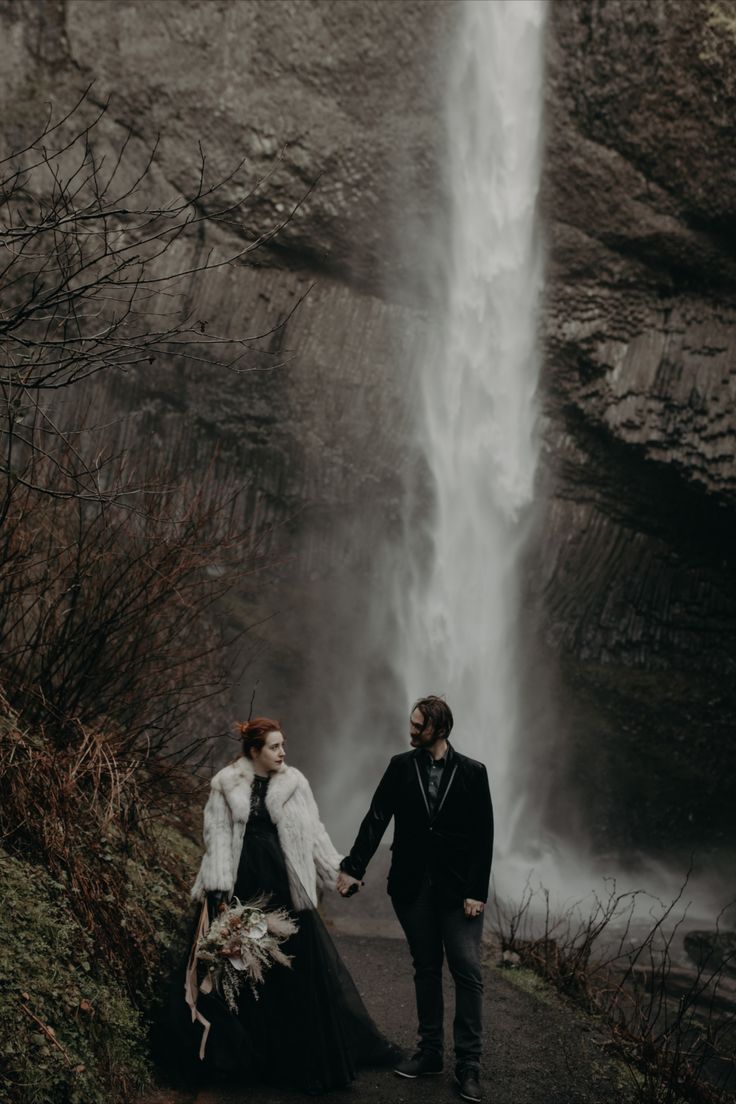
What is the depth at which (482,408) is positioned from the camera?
16.3 metres

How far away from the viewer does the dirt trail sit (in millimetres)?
4766

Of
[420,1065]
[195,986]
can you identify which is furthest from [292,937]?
[420,1065]

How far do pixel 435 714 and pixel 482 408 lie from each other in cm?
1172

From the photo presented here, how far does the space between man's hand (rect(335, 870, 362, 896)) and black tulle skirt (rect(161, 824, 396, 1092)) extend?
19cm

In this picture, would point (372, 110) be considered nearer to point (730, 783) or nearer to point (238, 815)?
point (730, 783)

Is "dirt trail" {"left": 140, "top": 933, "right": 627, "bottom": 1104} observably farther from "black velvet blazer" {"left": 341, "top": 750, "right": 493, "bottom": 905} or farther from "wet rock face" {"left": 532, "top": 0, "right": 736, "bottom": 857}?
"wet rock face" {"left": 532, "top": 0, "right": 736, "bottom": 857}

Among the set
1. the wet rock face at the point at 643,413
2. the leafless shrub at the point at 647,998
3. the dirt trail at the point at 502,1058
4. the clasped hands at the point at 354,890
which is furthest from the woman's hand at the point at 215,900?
the wet rock face at the point at 643,413

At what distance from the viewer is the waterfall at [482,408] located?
15.9m

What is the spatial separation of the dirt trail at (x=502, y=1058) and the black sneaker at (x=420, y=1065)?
38 millimetres

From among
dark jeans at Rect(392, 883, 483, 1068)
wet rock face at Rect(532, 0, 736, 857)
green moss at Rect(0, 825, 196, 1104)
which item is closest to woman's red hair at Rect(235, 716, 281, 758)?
dark jeans at Rect(392, 883, 483, 1068)

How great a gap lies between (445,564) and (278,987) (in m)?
11.4

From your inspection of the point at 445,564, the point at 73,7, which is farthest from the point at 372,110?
the point at 445,564


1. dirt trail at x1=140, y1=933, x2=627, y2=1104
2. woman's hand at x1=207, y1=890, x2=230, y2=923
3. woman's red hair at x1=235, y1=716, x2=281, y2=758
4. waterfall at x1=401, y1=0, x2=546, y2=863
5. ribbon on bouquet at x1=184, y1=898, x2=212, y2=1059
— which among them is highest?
waterfall at x1=401, y1=0, x2=546, y2=863

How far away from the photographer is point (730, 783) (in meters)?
16.1
